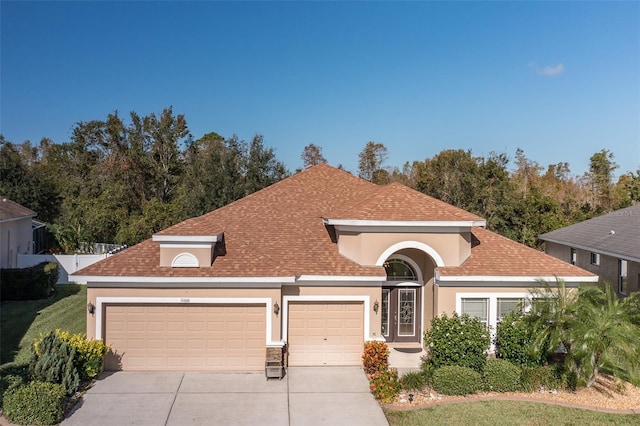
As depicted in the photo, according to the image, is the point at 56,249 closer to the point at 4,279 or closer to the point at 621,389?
the point at 4,279

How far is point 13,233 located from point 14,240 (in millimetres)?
493

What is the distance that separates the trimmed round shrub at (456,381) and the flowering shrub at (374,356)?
1.91 m

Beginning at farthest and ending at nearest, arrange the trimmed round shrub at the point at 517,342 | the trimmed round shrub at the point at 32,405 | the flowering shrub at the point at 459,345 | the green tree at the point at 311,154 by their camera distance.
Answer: the green tree at the point at 311,154 < the trimmed round shrub at the point at 517,342 < the flowering shrub at the point at 459,345 < the trimmed round shrub at the point at 32,405

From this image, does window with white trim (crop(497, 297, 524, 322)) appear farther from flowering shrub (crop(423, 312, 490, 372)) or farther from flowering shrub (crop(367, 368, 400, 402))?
flowering shrub (crop(367, 368, 400, 402))

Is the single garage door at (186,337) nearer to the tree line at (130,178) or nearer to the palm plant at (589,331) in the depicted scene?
the palm plant at (589,331)

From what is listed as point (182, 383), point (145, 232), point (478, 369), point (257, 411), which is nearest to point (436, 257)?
point (478, 369)

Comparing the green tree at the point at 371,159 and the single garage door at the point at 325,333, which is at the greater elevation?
the green tree at the point at 371,159

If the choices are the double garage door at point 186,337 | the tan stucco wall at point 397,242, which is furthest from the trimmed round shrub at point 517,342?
the double garage door at point 186,337

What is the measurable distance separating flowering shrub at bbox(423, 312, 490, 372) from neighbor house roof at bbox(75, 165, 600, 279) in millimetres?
1947

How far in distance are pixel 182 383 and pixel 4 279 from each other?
15.0 meters

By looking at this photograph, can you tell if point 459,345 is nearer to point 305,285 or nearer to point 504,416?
point 504,416

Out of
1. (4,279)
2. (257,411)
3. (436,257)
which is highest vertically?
(436,257)

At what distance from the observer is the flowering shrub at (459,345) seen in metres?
13.7

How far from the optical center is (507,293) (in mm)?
15531
